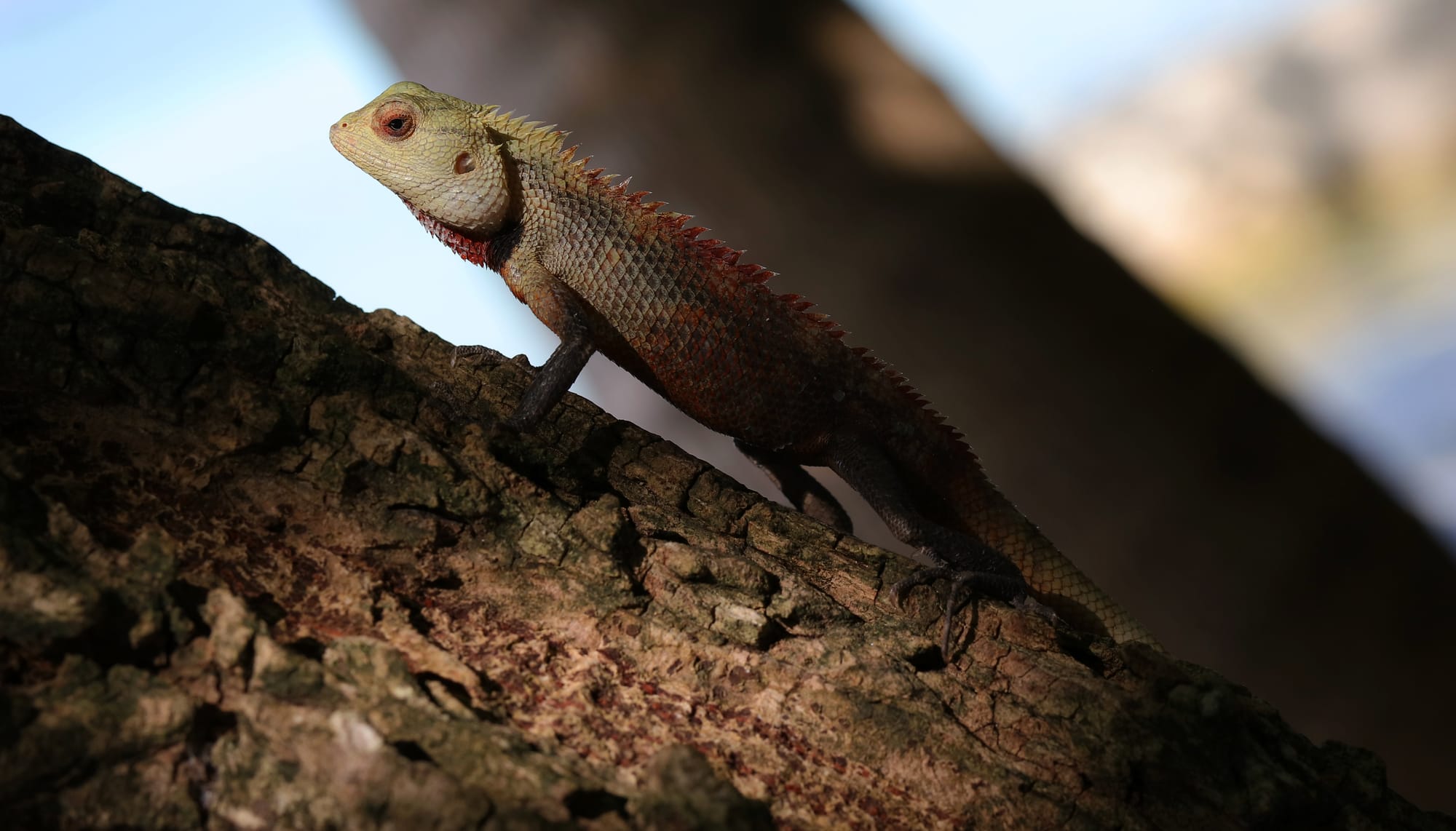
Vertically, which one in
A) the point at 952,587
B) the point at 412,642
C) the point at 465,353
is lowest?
the point at 412,642

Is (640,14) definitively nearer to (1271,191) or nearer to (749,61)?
(749,61)

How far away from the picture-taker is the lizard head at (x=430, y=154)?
3.15 meters

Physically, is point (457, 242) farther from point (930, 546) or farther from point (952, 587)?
point (952, 587)

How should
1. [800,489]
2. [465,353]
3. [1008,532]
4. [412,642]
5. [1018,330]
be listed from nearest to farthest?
[412,642] → [465,353] → [1008,532] → [800,489] → [1018,330]

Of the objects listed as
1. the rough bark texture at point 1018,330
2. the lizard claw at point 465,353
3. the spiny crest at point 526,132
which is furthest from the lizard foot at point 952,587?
the spiny crest at point 526,132

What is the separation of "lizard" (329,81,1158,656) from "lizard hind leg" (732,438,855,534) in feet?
0.64

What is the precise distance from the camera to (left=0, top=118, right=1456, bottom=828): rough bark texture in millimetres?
1263

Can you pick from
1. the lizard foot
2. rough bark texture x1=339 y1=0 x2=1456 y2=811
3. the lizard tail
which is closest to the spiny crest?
rough bark texture x1=339 y1=0 x2=1456 y2=811

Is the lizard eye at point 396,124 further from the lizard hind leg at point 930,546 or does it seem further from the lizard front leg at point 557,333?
the lizard hind leg at point 930,546

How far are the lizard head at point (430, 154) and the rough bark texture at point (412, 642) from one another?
3.49ft

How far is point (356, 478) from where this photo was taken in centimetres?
180

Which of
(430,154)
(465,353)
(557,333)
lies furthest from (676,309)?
(430,154)

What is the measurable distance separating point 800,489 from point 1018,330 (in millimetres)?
1413

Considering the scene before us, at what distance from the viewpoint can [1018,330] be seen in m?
4.26
